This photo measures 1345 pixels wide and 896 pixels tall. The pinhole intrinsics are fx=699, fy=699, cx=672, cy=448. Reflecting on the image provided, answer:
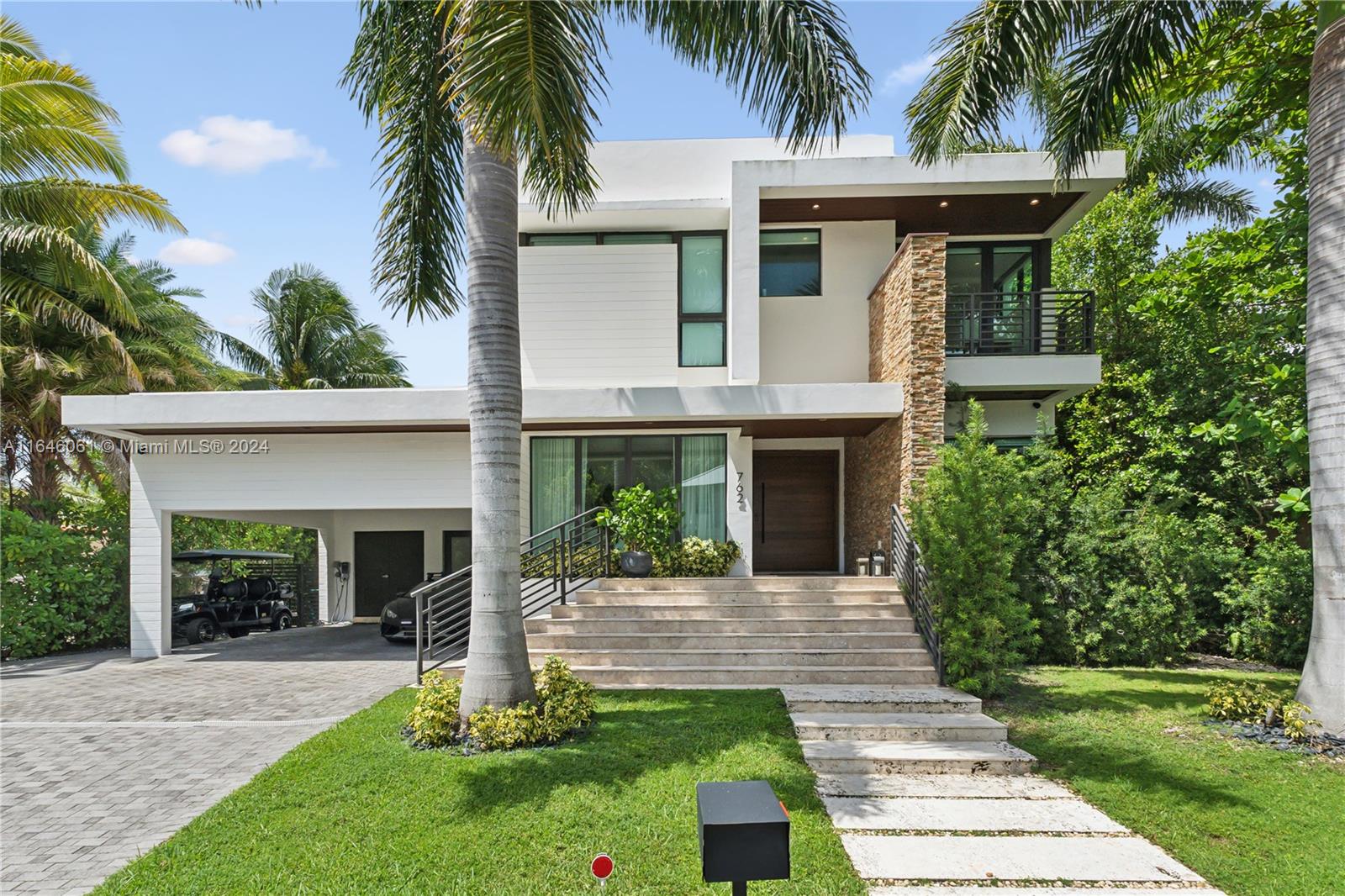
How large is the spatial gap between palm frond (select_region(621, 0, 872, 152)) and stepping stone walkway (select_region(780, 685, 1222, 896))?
5.39 m

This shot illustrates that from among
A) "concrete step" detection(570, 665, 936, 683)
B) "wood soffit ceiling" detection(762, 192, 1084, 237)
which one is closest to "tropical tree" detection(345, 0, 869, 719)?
"concrete step" detection(570, 665, 936, 683)

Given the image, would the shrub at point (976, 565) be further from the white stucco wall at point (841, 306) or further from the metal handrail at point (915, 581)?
the white stucco wall at point (841, 306)

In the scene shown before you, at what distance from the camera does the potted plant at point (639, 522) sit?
1096 cm

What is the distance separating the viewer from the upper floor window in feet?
43.2

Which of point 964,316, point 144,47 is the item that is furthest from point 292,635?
point 964,316

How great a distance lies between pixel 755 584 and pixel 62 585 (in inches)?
466

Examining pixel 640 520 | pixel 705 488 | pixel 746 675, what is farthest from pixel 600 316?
pixel 746 675

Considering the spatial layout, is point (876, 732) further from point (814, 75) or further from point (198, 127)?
point (198, 127)

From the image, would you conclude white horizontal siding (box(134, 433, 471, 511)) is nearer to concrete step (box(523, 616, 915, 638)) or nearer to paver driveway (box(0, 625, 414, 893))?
paver driveway (box(0, 625, 414, 893))

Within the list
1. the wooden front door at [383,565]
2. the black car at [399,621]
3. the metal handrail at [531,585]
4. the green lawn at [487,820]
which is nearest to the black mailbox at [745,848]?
the green lawn at [487,820]

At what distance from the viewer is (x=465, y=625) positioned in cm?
951

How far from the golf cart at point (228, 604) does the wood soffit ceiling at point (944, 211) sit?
534 inches

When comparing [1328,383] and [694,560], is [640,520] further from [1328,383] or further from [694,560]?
[1328,383]

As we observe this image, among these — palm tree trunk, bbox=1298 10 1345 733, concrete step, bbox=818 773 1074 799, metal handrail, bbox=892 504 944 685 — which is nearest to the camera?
concrete step, bbox=818 773 1074 799
